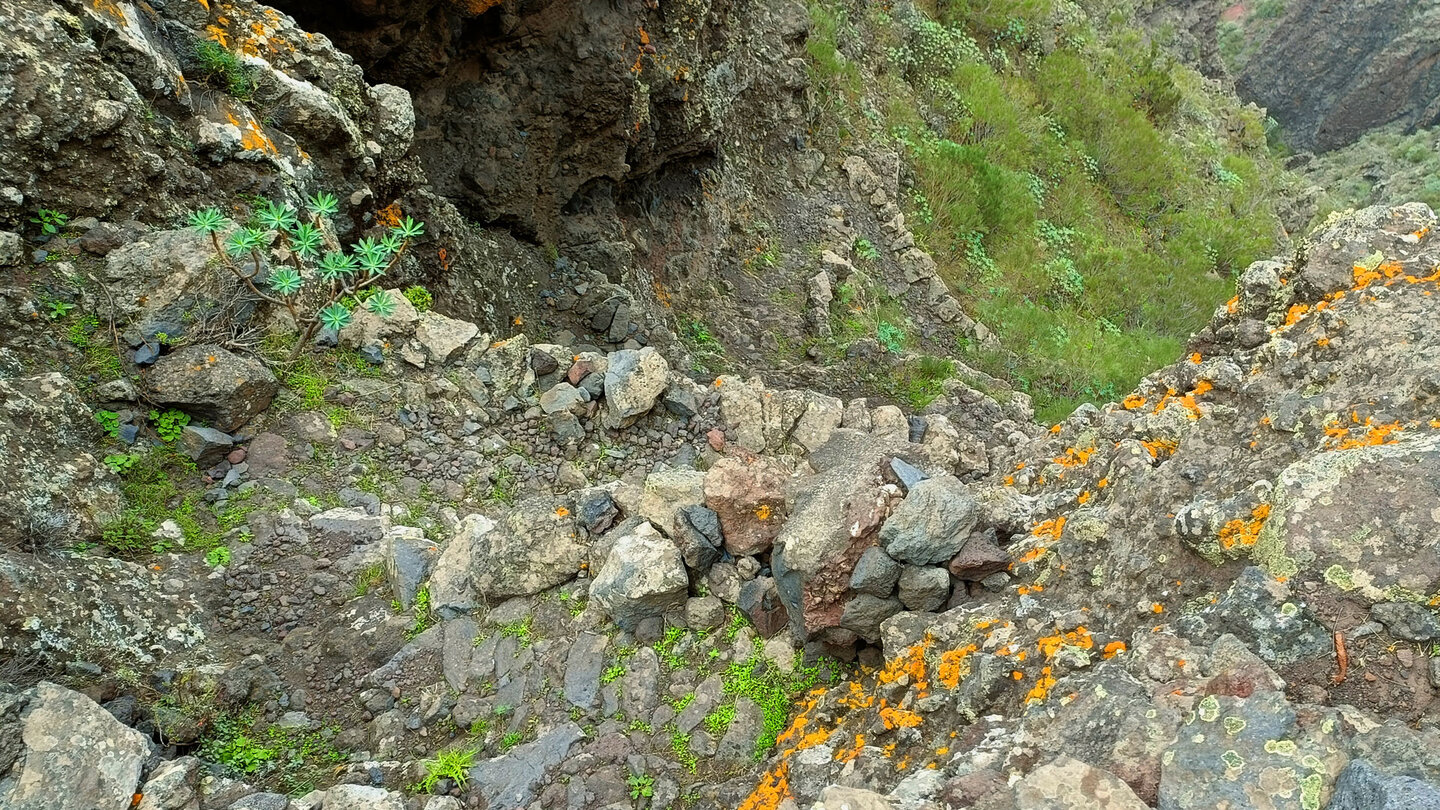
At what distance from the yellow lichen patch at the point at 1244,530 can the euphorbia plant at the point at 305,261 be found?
11.8 ft

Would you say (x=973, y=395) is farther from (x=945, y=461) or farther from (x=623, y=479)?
(x=623, y=479)

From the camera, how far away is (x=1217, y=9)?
77.9ft

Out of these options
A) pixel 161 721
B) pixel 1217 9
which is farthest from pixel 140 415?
pixel 1217 9

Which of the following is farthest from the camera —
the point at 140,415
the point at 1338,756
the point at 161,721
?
the point at 140,415

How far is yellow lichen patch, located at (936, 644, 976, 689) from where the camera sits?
2.44 metres

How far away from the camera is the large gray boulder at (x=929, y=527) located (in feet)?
9.32

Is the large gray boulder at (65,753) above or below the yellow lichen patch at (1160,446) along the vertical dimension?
below

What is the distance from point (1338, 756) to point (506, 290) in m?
6.37

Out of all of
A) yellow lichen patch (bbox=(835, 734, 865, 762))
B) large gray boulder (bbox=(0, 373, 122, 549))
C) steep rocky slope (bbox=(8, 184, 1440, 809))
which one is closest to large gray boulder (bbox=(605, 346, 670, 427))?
steep rocky slope (bbox=(8, 184, 1440, 809))

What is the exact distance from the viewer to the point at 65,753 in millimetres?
2531

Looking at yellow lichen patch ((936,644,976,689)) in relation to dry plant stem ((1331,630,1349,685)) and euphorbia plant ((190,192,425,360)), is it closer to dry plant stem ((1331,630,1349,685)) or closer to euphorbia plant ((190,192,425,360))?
dry plant stem ((1331,630,1349,685))

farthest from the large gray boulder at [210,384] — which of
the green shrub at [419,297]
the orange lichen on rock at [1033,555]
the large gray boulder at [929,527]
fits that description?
the orange lichen on rock at [1033,555]

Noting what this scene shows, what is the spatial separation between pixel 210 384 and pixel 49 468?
79 cm

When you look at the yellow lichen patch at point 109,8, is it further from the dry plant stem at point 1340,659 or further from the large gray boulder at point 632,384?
the dry plant stem at point 1340,659
